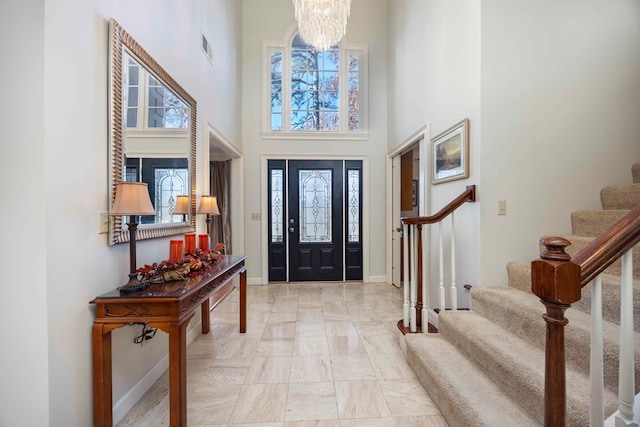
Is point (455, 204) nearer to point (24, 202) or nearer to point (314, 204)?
point (24, 202)

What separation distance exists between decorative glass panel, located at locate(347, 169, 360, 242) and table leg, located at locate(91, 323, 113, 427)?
382cm

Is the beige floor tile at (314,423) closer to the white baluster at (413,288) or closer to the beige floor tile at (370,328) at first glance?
the white baluster at (413,288)

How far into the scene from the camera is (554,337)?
0.86m

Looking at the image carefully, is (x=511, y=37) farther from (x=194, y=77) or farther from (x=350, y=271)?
(x=350, y=271)

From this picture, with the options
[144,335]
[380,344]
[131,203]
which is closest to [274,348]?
[380,344]

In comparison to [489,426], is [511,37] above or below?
above

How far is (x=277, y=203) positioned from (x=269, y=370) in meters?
2.99

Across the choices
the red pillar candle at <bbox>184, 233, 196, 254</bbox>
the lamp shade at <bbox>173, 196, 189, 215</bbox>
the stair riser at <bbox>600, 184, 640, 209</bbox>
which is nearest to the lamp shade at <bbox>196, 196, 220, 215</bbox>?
the lamp shade at <bbox>173, 196, 189, 215</bbox>

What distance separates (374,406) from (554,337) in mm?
1331

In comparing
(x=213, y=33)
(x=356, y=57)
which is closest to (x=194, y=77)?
(x=213, y=33)

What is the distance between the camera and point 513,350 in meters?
1.64

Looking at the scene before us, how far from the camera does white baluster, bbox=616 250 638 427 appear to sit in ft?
2.99

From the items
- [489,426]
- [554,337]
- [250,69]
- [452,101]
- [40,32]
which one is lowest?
[489,426]

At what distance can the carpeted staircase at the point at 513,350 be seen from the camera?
1.35m
